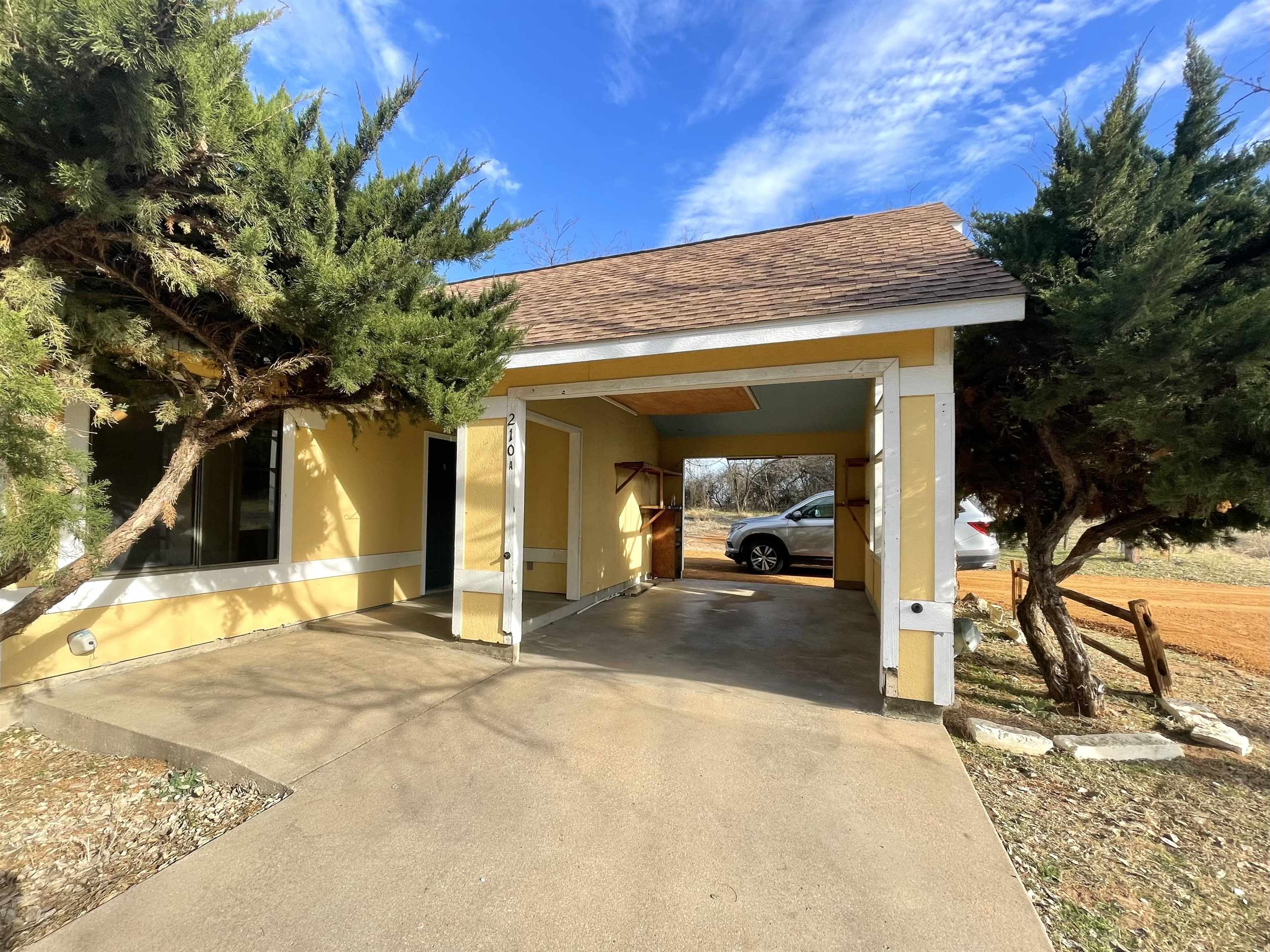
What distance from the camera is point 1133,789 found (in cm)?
279

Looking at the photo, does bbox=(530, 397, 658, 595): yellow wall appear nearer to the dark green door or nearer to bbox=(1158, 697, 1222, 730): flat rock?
the dark green door

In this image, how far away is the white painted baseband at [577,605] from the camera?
5.66m

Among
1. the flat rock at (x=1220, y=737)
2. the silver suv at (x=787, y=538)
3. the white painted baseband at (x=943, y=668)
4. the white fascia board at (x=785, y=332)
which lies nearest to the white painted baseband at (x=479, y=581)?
the white fascia board at (x=785, y=332)

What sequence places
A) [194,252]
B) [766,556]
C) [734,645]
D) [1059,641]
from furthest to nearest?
[766,556]
[734,645]
[1059,641]
[194,252]

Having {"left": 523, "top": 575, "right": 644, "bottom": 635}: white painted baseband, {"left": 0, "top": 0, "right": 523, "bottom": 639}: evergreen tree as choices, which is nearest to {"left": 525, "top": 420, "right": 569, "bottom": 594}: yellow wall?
{"left": 523, "top": 575, "right": 644, "bottom": 635}: white painted baseband

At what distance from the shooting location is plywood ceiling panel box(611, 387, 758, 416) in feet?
19.5

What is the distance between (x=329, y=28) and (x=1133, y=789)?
288 inches

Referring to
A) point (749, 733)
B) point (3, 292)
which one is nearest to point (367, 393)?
point (3, 292)

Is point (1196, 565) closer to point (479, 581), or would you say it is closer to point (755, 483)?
point (479, 581)

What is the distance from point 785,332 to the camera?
3.63 meters

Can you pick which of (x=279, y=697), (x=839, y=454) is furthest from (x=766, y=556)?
(x=279, y=697)

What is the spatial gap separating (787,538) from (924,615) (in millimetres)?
8316

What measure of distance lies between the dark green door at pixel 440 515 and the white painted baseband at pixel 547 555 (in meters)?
1.04

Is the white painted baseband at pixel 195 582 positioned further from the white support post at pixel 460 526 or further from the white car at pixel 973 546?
the white car at pixel 973 546
